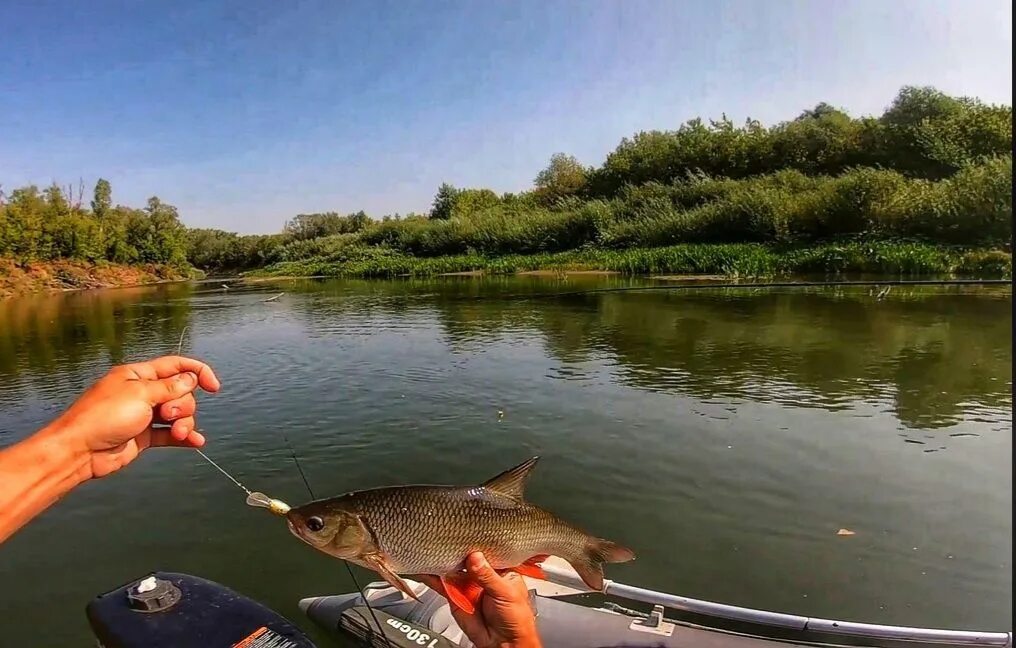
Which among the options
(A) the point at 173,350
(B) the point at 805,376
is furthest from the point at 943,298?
(A) the point at 173,350

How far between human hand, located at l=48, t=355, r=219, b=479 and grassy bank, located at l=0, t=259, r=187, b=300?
2088 inches

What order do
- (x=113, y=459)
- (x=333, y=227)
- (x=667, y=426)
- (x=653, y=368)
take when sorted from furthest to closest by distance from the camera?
(x=333, y=227)
(x=653, y=368)
(x=667, y=426)
(x=113, y=459)

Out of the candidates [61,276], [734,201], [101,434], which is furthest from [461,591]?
[61,276]

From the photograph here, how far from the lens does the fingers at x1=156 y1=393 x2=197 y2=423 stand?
94.3 inches

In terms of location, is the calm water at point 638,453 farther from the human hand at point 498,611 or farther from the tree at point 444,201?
the tree at point 444,201

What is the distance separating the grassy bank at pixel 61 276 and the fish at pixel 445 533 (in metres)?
53.2

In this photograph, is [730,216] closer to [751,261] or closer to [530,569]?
[751,261]

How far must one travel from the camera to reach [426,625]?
476 centimetres

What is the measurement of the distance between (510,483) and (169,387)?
1451mm

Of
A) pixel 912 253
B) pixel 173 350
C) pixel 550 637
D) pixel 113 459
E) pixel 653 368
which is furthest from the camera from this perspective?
pixel 912 253

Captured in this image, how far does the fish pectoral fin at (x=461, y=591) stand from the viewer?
301 centimetres

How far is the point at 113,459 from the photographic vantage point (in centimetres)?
226

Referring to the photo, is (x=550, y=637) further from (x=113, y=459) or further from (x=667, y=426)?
(x=667, y=426)

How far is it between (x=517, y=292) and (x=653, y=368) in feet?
60.0
